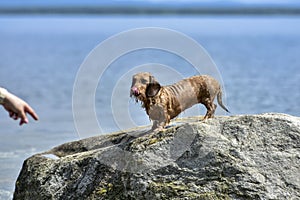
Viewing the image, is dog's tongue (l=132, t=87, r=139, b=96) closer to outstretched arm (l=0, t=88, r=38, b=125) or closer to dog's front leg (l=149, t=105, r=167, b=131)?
Result: dog's front leg (l=149, t=105, r=167, b=131)

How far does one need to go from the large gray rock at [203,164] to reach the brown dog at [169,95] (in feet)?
0.98

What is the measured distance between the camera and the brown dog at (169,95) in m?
7.58

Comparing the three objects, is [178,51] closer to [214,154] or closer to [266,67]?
[214,154]

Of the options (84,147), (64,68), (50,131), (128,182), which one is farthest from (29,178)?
(64,68)

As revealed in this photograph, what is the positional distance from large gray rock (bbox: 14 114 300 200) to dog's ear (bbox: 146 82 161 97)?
432 millimetres

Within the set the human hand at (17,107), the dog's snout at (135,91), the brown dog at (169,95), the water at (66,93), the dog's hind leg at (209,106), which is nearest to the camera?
the human hand at (17,107)

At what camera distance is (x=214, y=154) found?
Answer: 7.14m

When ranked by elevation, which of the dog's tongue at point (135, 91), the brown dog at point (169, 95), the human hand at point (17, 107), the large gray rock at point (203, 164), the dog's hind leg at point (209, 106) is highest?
the human hand at point (17, 107)

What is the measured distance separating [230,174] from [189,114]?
247 centimetres

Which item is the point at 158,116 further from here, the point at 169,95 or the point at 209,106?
the point at 209,106

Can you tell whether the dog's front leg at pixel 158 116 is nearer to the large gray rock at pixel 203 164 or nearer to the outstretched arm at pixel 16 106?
the large gray rock at pixel 203 164

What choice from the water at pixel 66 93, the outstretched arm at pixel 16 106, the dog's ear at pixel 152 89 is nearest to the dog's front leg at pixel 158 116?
the dog's ear at pixel 152 89

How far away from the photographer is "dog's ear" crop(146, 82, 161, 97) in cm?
764

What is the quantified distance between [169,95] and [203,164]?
1.06 meters
